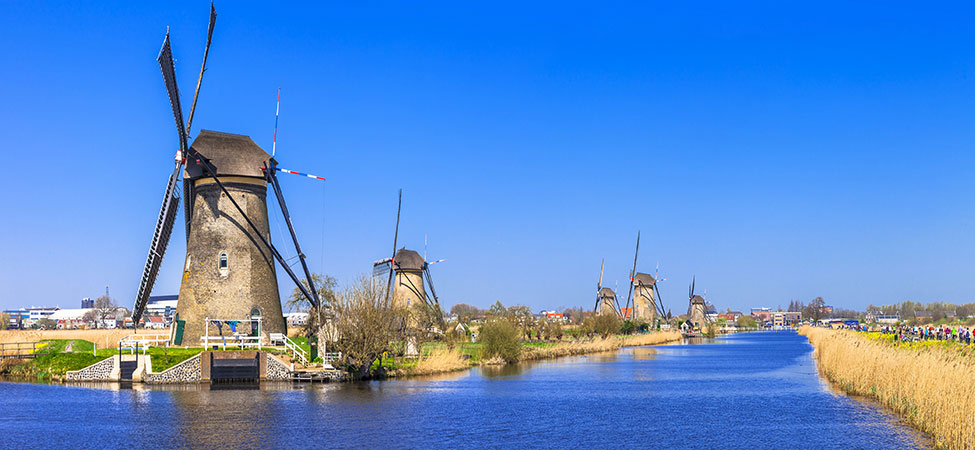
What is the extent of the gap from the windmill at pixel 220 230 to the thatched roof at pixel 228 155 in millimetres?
39

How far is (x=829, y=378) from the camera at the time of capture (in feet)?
108

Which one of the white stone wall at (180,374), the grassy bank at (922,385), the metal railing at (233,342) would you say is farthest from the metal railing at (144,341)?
the grassy bank at (922,385)

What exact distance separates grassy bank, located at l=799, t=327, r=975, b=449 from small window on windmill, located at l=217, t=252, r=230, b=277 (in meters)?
22.8

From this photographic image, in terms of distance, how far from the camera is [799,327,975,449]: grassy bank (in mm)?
15516

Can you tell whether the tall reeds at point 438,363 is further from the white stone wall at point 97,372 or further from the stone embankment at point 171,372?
the white stone wall at point 97,372

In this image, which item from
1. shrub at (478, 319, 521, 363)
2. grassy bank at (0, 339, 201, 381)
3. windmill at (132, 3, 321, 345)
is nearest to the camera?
grassy bank at (0, 339, 201, 381)

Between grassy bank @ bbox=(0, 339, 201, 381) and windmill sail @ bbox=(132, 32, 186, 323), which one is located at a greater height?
windmill sail @ bbox=(132, 32, 186, 323)

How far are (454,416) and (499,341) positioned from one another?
2015cm

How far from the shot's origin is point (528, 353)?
46688 millimetres

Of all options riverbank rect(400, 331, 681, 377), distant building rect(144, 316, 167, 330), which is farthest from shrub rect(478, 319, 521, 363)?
distant building rect(144, 316, 167, 330)

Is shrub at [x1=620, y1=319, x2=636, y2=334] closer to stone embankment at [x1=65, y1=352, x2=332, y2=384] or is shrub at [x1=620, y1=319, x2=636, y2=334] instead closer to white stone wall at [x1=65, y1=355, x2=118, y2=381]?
stone embankment at [x1=65, y1=352, x2=332, y2=384]

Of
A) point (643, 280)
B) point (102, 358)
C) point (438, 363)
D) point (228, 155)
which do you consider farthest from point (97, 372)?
point (643, 280)

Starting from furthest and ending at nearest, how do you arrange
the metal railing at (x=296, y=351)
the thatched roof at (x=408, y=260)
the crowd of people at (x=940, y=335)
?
the thatched roof at (x=408, y=260)
the crowd of people at (x=940, y=335)
the metal railing at (x=296, y=351)

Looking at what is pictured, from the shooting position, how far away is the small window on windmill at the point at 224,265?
32406mm
